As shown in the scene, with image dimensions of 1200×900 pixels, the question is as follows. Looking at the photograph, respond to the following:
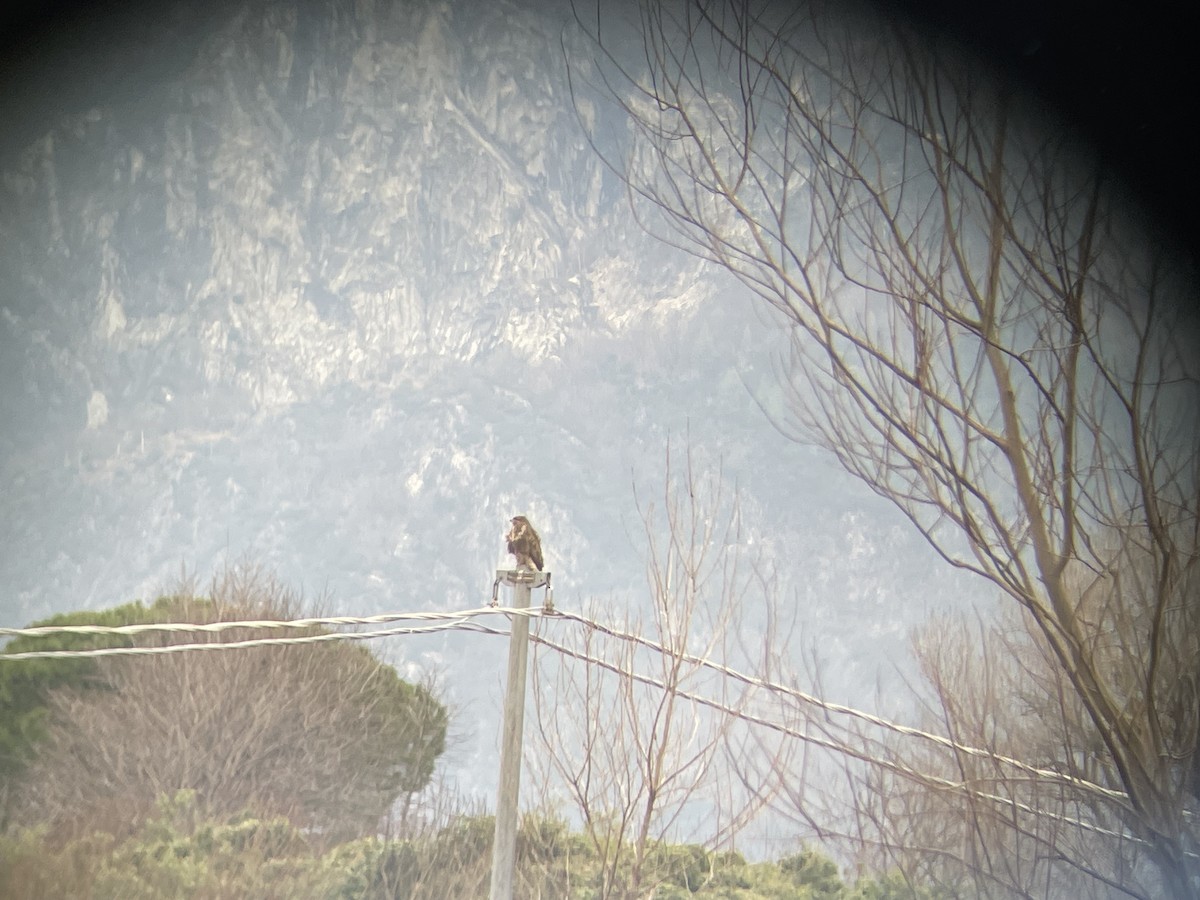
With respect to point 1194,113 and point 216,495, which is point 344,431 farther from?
point 1194,113

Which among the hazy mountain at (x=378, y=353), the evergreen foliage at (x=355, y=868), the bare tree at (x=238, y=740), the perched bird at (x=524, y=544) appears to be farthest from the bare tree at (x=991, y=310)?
the bare tree at (x=238, y=740)

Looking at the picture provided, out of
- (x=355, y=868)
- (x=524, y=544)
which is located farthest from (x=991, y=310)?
(x=355, y=868)

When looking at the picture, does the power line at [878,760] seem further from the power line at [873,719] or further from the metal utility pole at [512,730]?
the metal utility pole at [512,730]

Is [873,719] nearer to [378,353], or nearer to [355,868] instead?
[355,868]

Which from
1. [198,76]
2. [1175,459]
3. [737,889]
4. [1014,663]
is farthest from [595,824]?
[198,76]

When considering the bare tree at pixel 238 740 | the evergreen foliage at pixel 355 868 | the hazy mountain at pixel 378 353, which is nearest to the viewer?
the evergreen foliage at pixel 355 868
